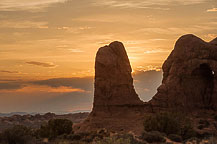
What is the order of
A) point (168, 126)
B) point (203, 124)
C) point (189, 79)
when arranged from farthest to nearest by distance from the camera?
point (189, 79), point (203, 124), point (168, 126)

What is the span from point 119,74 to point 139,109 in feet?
17.7

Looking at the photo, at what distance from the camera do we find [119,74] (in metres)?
49.4

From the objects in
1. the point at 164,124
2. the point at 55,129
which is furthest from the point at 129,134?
the point at 55,129

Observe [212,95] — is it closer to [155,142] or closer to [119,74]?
[119,74]

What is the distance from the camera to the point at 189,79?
4850 centimetres

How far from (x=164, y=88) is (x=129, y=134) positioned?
19042mm

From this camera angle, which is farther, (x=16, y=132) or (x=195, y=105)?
(x=195, y=105)

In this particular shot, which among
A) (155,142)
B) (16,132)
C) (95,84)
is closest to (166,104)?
(95,84)

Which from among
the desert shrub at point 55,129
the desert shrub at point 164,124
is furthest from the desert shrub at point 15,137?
the desert shrub at point 164,124

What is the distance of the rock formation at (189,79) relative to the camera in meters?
47.7

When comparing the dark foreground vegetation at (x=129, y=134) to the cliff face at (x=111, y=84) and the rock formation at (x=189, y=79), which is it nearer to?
the rock formation at (x=189, y=79)

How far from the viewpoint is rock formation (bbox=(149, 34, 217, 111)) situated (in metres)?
47.7

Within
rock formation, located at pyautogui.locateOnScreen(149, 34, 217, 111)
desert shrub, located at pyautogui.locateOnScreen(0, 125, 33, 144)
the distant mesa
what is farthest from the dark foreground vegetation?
the distant mesa

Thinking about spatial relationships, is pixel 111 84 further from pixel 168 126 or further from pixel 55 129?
pixel 168 126
